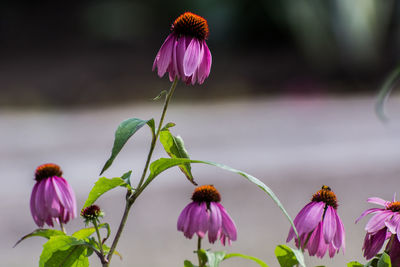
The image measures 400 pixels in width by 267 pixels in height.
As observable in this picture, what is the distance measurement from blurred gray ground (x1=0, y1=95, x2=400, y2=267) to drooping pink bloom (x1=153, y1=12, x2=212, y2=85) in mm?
2766

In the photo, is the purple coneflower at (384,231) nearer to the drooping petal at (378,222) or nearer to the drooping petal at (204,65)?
the drooping petal at (378,222)

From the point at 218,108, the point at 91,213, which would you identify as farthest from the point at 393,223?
the point at 218,108

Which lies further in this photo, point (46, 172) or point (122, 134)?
point (46, 172)

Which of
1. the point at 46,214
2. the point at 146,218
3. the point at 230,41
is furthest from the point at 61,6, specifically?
the point at 46,214

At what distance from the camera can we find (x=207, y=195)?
95 cm

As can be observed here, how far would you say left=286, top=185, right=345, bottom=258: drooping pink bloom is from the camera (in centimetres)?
81

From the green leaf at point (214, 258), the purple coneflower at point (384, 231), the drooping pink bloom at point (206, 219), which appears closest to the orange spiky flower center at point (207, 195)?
the drooping pink bloom at point (206, 219)

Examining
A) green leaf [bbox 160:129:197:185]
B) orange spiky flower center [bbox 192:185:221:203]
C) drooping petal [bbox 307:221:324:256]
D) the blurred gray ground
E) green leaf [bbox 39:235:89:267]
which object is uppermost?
the blurred gray ground

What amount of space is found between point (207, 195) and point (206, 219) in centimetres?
5

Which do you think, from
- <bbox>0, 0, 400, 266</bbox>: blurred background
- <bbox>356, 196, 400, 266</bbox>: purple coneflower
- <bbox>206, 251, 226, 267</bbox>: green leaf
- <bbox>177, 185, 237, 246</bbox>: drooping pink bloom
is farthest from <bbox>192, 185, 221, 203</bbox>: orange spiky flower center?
<bbox>0, 0, 400, 266</bbox>: blurred background

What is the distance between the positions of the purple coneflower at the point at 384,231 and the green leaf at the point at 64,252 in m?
0.31

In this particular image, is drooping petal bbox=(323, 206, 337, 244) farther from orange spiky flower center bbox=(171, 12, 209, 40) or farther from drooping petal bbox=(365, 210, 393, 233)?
orange spiky flower center bbox=(171, 12, 209, 40)

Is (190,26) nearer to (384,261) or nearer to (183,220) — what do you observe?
(183,220)

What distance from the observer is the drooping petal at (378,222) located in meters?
0.80
